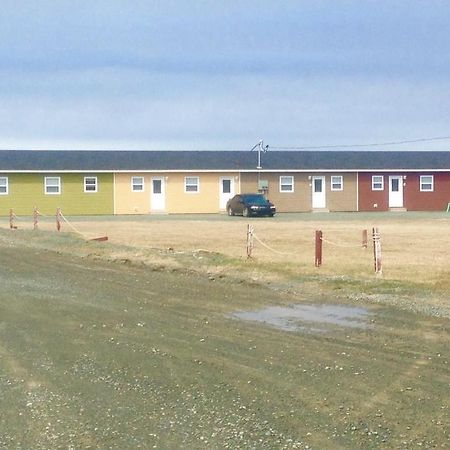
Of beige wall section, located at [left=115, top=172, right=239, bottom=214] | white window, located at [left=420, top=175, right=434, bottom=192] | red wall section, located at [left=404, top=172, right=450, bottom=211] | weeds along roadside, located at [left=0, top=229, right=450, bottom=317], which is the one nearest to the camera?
weeds along roadside, located at [left=0, top=229, right=450, bottom=317]

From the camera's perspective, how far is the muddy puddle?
11.0 m

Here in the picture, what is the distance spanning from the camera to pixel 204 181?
52.5 metres

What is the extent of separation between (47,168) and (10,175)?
223cm

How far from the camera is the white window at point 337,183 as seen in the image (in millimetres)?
53531

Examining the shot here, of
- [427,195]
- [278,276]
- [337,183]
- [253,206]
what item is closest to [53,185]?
[253,206]

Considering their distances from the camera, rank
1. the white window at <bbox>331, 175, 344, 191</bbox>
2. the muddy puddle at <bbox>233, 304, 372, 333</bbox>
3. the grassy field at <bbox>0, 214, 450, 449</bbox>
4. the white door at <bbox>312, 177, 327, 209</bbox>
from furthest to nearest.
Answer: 1. the white window at <bbox>331, 175, 344, 191</bbox>
2. the white door at <bbox>312, 177, 327, 209</bbox>
3. the muddy puddle at <bbox>233, 304, 372, 333</bbox>
4. the grassy field at <bbox>0, 214, 450, 449</bbox>

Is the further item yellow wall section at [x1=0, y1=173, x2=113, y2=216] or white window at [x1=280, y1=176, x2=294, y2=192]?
white window at [x1=280, y1=176, x2=294, y2=192]

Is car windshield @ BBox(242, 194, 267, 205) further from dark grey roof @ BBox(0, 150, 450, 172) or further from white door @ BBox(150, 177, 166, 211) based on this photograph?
white door @ BBox(150, 177, 166, 211)

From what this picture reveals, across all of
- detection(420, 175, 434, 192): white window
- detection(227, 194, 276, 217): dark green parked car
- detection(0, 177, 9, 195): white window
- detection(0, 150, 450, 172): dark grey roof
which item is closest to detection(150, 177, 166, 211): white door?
detection(0, 150, 450, 172): dark grey roof

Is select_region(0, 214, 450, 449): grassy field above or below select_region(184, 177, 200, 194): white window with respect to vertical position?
below

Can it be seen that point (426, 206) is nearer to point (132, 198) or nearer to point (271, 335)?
point (132, 198)

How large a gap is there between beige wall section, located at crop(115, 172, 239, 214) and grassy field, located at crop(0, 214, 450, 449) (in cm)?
3276

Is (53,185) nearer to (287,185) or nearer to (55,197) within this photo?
(55,197)

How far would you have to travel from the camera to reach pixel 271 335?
33.8ft
